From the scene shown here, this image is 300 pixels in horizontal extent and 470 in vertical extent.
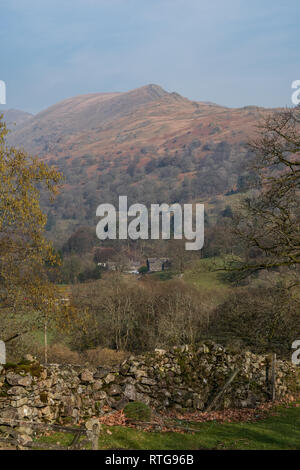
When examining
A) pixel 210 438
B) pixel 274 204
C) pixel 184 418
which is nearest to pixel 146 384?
pixel 184 418

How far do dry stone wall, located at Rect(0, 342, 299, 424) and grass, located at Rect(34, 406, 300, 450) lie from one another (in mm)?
1863

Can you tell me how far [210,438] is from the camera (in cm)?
1302

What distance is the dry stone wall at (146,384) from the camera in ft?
44.5

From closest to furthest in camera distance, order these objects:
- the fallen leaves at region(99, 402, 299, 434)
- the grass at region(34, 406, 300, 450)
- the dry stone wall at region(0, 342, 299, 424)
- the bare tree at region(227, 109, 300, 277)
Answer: the grass at region(34, 406, 300, 450) < the dry stone wall at region(0, 342, 299, 424) < the fallen leaves at region(99, 402, 299, 434) < the bare tree at region(227, 109, 300, 277)

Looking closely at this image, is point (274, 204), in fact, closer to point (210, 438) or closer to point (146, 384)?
point (210, 438)

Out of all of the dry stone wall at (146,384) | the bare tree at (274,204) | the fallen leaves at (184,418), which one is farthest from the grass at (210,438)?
the bare tree at (274,204)

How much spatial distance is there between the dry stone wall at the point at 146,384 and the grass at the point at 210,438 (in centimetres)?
186

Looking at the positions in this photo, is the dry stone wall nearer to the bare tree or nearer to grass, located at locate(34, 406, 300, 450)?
grass, located at locate(34, 406, 300, 450)

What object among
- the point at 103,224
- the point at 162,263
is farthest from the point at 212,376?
the point at 103,224

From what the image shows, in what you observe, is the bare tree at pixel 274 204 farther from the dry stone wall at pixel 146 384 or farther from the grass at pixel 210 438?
the dry stone wall at pixel 146 384

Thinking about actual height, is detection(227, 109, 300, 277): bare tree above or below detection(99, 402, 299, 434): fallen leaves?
above

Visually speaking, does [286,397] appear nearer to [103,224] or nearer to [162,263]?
[162,263]

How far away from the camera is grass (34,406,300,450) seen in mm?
11945

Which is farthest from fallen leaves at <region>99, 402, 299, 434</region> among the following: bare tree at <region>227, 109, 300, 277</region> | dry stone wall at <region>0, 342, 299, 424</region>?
bare tree at <region>227, 109, 300, 277</region>
